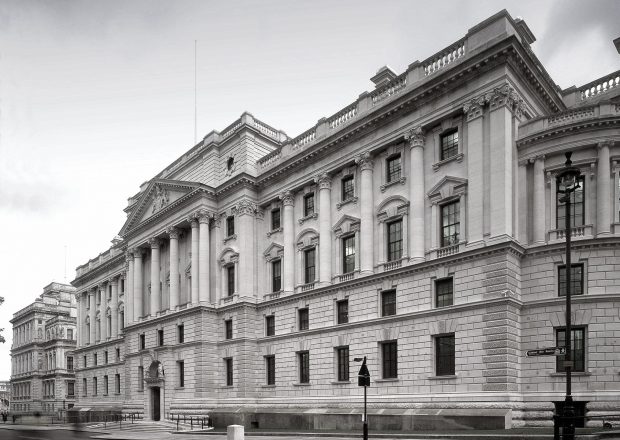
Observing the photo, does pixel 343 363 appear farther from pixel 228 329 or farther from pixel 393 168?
pixel 393 168

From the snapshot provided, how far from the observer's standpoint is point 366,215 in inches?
1377

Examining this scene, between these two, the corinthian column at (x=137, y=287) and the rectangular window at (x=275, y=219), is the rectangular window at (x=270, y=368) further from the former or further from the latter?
the corinthian column at (x=137, y=287)

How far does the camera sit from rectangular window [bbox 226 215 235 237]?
45188 millimetres

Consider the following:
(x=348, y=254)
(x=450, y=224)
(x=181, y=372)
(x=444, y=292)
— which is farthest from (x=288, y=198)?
(x=181, y=372)

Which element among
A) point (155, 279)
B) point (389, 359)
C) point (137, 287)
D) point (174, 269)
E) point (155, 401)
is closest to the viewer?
point (389, 359)

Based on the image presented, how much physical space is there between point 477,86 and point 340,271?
14.1 metres

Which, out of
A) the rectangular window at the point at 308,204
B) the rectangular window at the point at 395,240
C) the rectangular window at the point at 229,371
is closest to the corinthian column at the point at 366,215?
the rectangular window at the point at 395,240

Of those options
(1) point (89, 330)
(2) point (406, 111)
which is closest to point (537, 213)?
(2) point (406, 111)

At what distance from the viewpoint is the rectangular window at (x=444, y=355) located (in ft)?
95.3

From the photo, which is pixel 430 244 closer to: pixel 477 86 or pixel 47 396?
pixel 477 86

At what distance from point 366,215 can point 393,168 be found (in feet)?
10.8

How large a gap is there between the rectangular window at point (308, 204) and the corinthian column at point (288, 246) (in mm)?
1216

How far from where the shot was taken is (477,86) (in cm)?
2970

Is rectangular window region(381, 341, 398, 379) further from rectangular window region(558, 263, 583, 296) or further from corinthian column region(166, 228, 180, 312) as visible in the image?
corinthian column region(166, 228, 180, 312)
